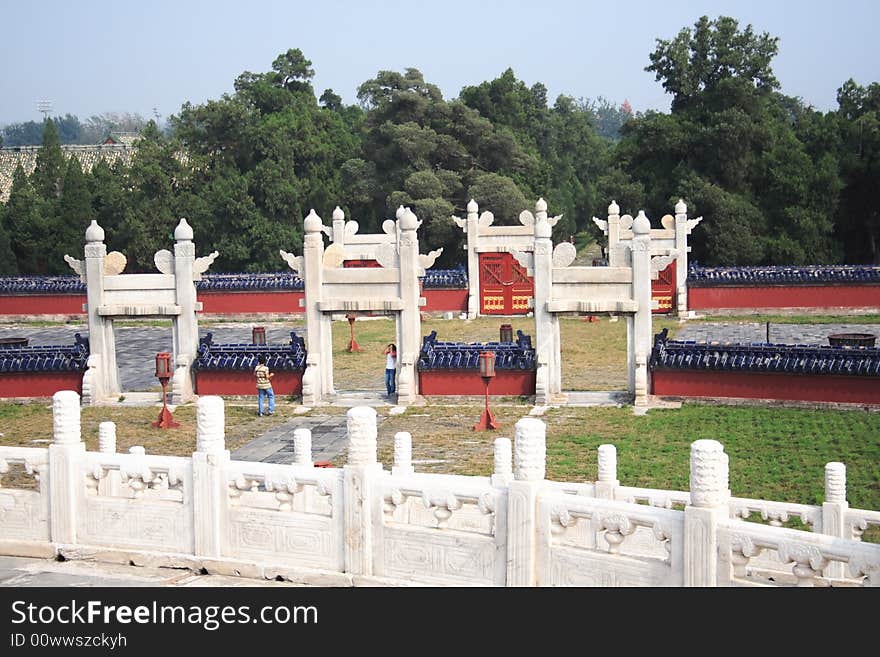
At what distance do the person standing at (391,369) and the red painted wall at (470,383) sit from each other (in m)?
0.51

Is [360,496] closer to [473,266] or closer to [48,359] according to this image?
[48,359]

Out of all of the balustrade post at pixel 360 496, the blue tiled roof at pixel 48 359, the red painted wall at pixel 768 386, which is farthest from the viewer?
the blue tiled roof at pixel 48 359

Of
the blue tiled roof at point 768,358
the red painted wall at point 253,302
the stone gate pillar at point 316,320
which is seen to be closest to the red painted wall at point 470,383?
the stone gate pillar at point 316,320

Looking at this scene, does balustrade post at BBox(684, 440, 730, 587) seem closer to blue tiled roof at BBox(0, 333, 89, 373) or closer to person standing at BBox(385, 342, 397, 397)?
person standing at BBox(385, 342, 397, 397)

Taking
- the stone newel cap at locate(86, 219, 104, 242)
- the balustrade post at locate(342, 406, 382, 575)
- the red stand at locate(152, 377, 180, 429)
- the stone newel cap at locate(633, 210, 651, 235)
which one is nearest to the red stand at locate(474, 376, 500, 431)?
the stone newel cap at locate(633, 210, 651, 235)

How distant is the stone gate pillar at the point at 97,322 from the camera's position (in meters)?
22.5

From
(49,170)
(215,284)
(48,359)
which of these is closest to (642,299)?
(48,359)

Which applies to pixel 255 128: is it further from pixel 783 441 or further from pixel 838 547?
pixel 838 547

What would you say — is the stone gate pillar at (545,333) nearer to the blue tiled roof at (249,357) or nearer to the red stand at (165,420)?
the blue tiled roof at (249,357)

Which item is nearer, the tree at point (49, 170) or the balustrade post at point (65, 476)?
the balustrade post at point (65, 476)

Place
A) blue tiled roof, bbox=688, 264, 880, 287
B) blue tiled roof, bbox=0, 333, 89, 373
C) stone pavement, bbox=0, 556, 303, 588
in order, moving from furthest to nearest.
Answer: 1. blue tiled roof, bbox=688, 264, 880, 287
2. blue tiled roof, bbox=0, 333, 89, 373
3. stone pavement, bbox=0, 556, 303, 588

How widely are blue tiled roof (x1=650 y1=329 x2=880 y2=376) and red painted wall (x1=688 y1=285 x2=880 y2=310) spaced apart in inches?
503

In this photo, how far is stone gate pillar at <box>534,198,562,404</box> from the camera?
2145cm

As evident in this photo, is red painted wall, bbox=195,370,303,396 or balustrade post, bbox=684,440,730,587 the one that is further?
red painted wall, bbox=195,370,303,396
